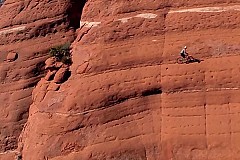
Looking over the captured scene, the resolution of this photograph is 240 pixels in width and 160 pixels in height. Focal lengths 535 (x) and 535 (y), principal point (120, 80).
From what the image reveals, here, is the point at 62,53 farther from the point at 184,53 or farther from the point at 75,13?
the point at 184,53

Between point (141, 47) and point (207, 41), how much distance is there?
105 inches

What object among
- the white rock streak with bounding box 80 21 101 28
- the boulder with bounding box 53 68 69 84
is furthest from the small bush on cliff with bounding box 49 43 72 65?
the white rock streak with bounding box 80 21 101 28

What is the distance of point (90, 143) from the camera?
66.5 feet

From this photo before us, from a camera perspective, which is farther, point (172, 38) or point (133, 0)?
point (133, 0)

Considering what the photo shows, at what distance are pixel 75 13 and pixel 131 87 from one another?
18.9ft

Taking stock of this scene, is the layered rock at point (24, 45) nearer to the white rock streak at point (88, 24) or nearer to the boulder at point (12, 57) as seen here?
the boulder at point (12, 57)

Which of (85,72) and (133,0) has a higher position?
(133,0)

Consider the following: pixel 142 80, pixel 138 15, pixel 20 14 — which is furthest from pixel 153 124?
pixel 20 14

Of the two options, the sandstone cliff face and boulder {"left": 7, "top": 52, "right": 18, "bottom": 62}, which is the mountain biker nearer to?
the sandstone cliff face

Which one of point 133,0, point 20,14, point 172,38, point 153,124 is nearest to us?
point 153,124

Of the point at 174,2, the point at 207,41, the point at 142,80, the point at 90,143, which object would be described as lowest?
the point at 90,143

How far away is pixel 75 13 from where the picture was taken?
24.7 m

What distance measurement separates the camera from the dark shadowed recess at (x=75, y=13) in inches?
967

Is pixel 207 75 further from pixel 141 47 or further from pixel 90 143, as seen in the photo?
pixel 90 143
